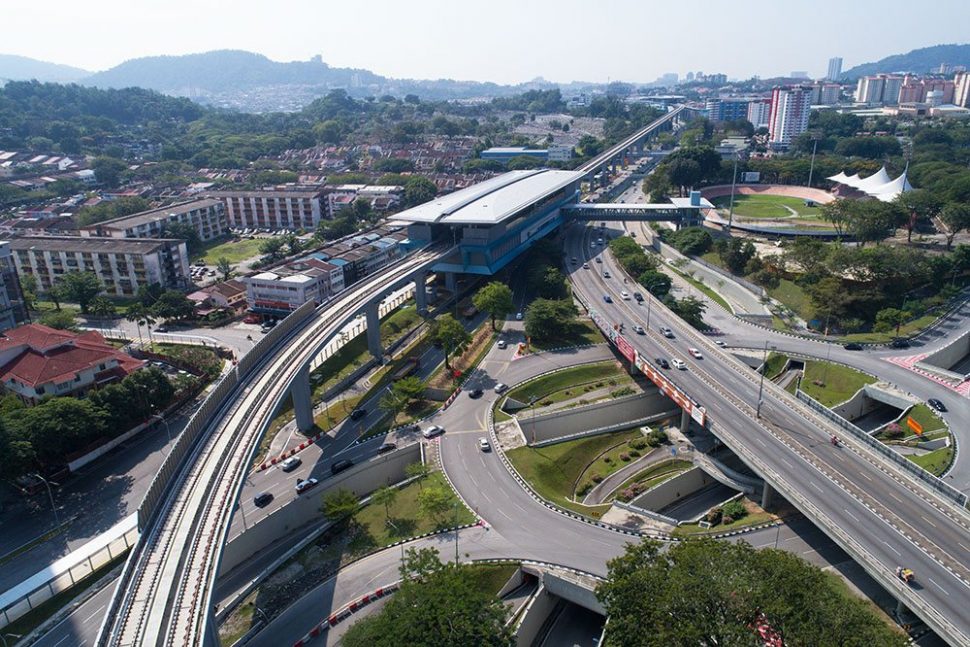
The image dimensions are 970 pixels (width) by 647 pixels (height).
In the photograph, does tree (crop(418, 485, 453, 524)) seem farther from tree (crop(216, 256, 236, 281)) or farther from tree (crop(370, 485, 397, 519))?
tree (crop(216, 256, 236, 281))

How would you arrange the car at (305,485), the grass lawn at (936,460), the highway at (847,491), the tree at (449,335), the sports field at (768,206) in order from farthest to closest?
1. the sports field at (768,206)
2. the tree at (449,335)
3. the grass lawn at (936,460)
4. the car at (305,485)
5. the highway at (847,491)

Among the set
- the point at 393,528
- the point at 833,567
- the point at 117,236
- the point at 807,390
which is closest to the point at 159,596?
the point at 393,528

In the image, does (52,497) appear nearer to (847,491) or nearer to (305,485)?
(305,485)

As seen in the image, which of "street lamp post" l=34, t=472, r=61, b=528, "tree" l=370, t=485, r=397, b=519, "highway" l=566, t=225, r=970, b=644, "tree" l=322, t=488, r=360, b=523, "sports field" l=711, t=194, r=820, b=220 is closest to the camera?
"highway" l=566, t=225, r=970, b=644

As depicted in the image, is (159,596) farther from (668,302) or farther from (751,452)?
(668,302)

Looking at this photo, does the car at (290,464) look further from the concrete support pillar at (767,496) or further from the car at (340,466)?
the concrete support pillar at (767,496)

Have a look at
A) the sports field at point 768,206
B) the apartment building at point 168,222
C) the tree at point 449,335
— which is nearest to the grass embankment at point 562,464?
the tree at point 449,335

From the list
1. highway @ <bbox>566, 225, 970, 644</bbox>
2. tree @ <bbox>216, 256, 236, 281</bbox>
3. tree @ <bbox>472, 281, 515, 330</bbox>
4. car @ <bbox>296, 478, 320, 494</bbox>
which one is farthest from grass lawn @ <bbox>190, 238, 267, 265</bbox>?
highway @ <bbox>566, 225, 970, 644</bbox>
